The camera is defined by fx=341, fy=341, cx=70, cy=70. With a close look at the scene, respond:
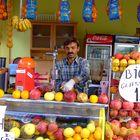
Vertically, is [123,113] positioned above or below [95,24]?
below

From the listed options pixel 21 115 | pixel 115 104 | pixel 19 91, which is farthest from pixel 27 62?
pixel 115 104

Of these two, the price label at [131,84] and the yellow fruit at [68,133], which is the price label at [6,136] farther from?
the price label at [131,84]

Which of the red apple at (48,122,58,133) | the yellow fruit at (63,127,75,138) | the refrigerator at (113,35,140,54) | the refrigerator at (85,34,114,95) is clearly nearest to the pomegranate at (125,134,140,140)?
the yellow fruit at (63,127,75,138)

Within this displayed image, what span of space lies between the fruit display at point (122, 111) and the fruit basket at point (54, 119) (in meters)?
0.18

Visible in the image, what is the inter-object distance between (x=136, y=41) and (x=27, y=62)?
4919 millimetres

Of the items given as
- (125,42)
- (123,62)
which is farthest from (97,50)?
(123,62)

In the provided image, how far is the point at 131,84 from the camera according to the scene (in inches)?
100

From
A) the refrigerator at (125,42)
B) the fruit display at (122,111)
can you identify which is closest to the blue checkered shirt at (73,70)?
Answer: the fruit display at (122,111)

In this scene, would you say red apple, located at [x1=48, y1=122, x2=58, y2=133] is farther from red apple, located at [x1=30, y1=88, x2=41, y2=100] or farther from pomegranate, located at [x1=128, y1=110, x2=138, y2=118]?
pomegranate, located at [x1=128, y1=110, x2=138, y2=118]

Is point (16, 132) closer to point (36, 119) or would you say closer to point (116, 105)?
point (36, 119)

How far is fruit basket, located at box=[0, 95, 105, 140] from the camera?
233cm

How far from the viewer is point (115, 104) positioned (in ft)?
8.25

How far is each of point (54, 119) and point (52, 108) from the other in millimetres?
78

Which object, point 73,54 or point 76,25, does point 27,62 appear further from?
point 76,25
